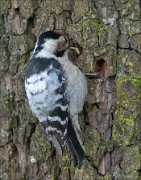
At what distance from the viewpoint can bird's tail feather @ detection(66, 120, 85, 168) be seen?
3459 mm

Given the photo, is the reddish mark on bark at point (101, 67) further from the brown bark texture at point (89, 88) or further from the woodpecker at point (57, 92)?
the woodpecker at point (57, 92)

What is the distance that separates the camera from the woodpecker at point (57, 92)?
340 cm

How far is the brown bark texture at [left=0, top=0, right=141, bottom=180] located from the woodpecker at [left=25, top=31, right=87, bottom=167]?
2.9 inches

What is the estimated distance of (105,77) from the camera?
3.43 meters

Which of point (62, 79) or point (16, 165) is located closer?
point (62, 79)

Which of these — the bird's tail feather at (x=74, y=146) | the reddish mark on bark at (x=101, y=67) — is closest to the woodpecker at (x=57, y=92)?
the bird's tail feather at (x=74, y=146)

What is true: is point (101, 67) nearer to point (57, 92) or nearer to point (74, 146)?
point (57, 92)

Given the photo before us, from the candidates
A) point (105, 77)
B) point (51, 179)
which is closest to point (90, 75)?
point (105, 77)

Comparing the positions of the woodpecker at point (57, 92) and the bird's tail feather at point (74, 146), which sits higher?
the woodpecker at point (57, 92)

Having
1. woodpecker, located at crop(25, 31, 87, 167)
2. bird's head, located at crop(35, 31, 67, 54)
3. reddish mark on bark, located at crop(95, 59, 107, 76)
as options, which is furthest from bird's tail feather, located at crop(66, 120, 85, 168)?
bird's head, located at crop(35, 31, 67, 54)

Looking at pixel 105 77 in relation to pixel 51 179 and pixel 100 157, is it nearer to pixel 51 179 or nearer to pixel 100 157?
pixel 100 157

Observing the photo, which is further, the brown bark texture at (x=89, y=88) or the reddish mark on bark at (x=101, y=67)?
the reddish mark on bark at (x=101, y=67)

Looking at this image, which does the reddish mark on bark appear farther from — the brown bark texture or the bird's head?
the bird's head

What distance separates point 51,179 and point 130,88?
92 centimetres
